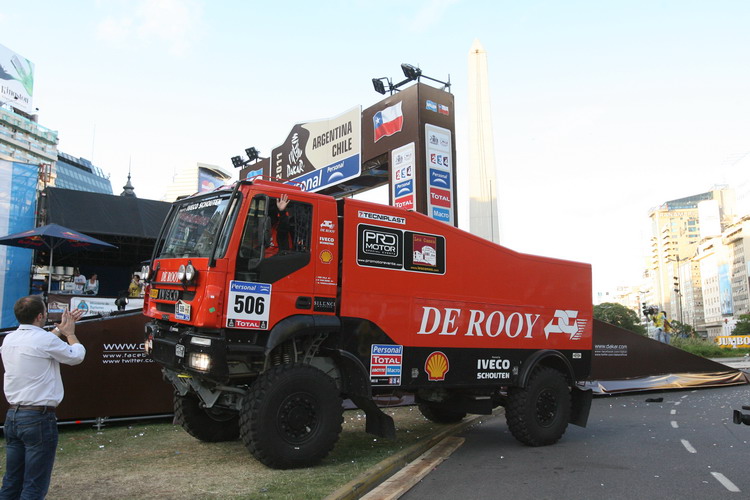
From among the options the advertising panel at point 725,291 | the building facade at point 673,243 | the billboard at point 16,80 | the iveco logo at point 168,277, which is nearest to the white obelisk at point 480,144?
the iveco logo at point 168,277

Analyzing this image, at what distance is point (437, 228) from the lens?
7.59 meters

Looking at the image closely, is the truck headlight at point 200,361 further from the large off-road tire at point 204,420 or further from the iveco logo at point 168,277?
the large off-road tire at point 204,420

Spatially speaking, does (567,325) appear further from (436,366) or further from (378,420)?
(378,420)

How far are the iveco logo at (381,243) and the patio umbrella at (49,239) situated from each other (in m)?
11.8

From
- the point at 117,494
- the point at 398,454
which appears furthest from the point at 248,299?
the point at 398,454

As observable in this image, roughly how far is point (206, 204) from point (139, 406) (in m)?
4.00

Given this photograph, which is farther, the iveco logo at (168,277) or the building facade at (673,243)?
the building facade at (673,243)

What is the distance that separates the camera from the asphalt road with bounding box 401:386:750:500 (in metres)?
5.70

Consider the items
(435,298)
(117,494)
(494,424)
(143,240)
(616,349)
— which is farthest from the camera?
(143,240)

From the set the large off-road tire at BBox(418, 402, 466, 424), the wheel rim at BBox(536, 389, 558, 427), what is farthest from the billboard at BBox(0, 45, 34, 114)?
the wheel rim at BBox(536, 389, 558, 427)

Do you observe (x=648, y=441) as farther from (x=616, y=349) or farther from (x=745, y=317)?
(x=745, y=317)

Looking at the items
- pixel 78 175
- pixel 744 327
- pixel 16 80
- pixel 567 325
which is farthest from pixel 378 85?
pixel 78 175

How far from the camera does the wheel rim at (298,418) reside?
5977mm

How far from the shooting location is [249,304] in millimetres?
5984
